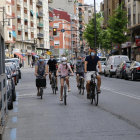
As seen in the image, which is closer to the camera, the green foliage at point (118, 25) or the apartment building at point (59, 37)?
the green foliage at point (118, 25)

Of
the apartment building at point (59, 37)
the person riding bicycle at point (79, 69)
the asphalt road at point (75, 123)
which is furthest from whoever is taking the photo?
the apartment building at point (59, 37)

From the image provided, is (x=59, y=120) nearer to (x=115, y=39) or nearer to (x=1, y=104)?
(x=1, y=104)

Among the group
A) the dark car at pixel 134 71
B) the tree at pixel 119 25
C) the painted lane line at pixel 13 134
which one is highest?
the tree at pixel 119 25

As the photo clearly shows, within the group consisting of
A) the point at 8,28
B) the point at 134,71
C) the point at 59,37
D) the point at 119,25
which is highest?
the point at 59,37

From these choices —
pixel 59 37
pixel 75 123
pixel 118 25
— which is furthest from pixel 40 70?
pixel 59 37

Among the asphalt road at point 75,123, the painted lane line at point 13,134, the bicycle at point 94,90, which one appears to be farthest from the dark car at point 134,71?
the painted lane line at point 13,134

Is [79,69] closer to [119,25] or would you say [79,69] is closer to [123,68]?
[123,68]

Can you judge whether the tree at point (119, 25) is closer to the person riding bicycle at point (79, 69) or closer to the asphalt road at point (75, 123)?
the person riding bicycle at point (79, 69)

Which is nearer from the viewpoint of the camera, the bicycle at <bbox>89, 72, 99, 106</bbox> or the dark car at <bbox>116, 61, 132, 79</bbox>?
the bicycle at <bbox>89, 72, 99, 106</bbox>

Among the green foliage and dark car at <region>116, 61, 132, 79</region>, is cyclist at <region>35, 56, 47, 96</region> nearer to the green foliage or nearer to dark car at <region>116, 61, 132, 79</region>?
dark car at <region>116, 61, 132, 79</region>

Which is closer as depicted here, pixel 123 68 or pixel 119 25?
pixel 123 68

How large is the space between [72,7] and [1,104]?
142 meters

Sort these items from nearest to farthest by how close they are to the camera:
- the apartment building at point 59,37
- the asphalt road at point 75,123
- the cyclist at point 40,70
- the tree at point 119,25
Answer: the asphalt road at point 75,123
the cyclist at point 40,70
the tree at point 119,25
the apartment building at point 59,37

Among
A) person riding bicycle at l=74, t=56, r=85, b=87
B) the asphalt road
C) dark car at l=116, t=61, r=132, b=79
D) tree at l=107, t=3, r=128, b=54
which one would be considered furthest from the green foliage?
the asphalt road
